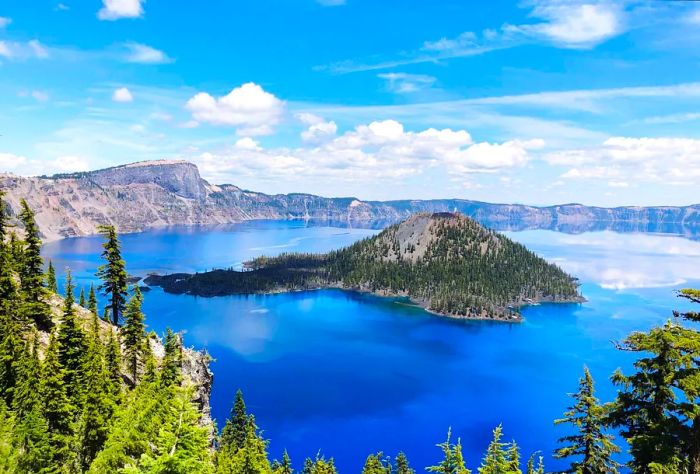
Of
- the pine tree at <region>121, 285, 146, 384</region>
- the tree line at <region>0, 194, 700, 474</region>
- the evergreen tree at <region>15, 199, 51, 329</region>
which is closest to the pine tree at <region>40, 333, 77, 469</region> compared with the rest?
the tree line at <region>0, 194, 700, 474</region>

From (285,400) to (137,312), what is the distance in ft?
243

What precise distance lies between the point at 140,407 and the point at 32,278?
3115cm

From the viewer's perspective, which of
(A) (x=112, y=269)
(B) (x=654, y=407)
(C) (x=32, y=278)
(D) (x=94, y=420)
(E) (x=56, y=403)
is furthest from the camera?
(A) (x=112, y=269)

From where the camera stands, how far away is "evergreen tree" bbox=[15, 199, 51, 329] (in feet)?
186

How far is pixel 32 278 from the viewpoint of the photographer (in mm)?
56938

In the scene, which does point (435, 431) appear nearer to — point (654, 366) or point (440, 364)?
point (440, 364)

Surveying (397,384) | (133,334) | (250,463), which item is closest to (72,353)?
(133,334)

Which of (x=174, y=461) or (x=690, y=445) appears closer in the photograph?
(x=174, y=461)

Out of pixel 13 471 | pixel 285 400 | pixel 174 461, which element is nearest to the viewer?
pixel 174 461

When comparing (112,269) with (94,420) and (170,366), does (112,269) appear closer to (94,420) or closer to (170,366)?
(170,366)

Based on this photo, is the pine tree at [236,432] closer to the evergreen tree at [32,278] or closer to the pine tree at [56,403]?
the evergreen tree at [32,278]

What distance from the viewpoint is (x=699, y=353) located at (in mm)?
19109

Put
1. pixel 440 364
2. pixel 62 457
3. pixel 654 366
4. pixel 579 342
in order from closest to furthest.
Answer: pixel 654 366 → pixel 62 457 → pixel 440 364 → pixel 579 342

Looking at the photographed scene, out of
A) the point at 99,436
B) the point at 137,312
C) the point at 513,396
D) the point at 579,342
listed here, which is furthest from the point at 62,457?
the point at 579,342
